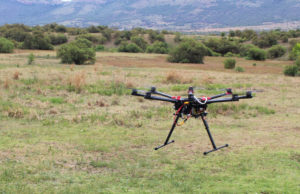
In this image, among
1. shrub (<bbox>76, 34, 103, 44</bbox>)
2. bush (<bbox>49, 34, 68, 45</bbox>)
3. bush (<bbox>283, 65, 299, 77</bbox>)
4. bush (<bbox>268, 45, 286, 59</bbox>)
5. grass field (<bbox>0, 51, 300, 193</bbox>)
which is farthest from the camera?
shrub (<bbox>76, 34, 103, 44</bbox>)

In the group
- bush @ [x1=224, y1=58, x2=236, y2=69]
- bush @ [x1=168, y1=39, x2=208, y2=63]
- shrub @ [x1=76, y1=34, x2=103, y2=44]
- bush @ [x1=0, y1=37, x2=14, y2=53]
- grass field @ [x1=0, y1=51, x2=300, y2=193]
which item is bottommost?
grass field @ [x1=0, y1=51, x2=300, y2=193]

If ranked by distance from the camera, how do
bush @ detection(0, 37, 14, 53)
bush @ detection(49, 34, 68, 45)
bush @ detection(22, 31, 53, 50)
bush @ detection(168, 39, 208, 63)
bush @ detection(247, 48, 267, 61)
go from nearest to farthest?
1. bush @ detection(0, 37, 14, 53)
2. bush @ detection(168, 39, 208, 63)
3. bush @ detection(247, 48, 267, 61)
4. bush @ detection(22, 31, 53, 50)
5. bush @ detection(49, 34, 68, 45)

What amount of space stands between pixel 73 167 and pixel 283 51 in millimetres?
52037

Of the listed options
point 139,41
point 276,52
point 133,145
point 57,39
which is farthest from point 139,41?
point 133,145

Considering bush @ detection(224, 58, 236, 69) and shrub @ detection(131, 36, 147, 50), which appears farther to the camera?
shrub @ detection(131, 36, 147, 50)

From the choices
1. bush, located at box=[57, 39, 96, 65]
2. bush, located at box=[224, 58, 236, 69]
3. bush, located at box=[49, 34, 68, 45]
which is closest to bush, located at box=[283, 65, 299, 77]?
bush, located at box=[224, 58, 236, 69]

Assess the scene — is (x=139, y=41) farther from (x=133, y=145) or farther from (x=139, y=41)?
(x=133, y=145)

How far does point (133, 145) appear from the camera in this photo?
8.63 metres

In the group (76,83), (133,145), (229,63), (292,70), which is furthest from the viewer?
(229,63)

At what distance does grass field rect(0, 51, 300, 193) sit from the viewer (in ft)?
20.1

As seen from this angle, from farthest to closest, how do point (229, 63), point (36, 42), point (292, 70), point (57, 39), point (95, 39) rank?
point (95, 39)
point (57, 39)
point (36, 42)
point (229, 63)
point (292, 70)

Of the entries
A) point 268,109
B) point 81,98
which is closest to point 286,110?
point 268,109

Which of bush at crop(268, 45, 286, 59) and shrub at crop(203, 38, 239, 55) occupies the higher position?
shrub at crop(203, 38, 239, 55)

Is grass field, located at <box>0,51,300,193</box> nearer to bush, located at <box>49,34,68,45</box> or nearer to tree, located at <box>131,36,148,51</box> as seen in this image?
bush, located at <box>49,34,68,45</box>
